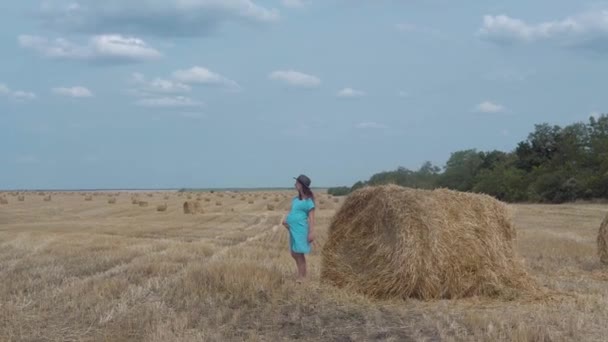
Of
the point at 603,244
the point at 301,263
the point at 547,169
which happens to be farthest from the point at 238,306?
the point at 547,169

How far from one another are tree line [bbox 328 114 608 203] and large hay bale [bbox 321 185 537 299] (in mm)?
31480

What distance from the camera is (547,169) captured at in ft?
164

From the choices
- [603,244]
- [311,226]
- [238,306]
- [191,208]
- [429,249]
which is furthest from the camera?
[191,208]

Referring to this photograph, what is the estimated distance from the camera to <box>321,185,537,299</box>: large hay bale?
8.79 m

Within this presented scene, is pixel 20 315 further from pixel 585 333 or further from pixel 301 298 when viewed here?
pixel 585 333

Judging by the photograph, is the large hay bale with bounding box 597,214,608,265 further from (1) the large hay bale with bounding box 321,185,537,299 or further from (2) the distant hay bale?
(2) the distant hay bale

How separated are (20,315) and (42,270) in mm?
3360

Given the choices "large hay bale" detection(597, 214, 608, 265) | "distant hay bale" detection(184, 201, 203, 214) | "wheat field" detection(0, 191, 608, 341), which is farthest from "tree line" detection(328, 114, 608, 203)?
"wheat field" detection(0, 191, 608, 341)

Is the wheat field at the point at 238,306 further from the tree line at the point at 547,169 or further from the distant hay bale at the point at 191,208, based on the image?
the tree line at the point at 547,169

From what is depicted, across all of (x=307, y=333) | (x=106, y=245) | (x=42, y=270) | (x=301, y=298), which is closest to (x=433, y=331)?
(x=307, y=333)

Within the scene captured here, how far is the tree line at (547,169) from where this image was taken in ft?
145

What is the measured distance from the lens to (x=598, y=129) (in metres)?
52.5

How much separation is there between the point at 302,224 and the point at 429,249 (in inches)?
77.9

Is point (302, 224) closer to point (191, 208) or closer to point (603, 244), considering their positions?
point (603, 244)
